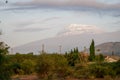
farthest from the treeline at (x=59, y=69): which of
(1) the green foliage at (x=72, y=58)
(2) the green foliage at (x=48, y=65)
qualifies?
(1) the green foliage at (x=72, y=58)

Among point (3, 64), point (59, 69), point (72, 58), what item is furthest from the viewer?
point (72, 58)

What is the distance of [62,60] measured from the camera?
5834cm

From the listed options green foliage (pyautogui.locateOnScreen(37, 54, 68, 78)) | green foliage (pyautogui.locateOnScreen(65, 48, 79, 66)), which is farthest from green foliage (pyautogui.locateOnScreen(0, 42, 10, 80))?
green foliage (pyautogui.locateOnScreen(65, 48, 79, 66))

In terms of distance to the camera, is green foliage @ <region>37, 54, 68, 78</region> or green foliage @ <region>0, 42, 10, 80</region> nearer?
green foliage @ <region>0, 42, 10, 80</region>

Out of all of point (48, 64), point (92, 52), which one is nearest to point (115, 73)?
point (48, 64)

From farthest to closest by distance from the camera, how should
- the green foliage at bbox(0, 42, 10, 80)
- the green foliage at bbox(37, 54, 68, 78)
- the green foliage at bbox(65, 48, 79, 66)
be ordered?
the green foliage at bbox(65, 48, 79, 66)
the green foliage at bbox(37, 54, 68, 78)
the green foliage at bbox(0, 42, 10, 80)

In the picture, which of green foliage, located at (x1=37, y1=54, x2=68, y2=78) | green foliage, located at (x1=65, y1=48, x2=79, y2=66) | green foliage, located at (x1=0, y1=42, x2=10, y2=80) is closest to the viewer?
green foliage, located at (x1=0, y1=42, x2=10, y2=80)

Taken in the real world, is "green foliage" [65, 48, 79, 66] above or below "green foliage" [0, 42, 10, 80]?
below

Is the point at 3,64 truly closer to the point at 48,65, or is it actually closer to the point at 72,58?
the point at 48,65

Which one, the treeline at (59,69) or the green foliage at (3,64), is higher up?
the green foliage at (3,64)

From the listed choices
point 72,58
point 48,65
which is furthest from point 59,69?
A: point 72,58

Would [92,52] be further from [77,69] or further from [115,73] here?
[115,73]

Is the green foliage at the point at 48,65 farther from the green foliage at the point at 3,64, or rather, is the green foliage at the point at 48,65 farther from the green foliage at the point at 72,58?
the green foliage at the point at 3,64

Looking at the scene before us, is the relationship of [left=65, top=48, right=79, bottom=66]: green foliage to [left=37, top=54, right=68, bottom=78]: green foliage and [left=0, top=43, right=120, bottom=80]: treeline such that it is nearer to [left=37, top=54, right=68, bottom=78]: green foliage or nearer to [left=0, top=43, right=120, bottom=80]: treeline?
[left=0, top=43, right=120, bottom=80]: treeline
